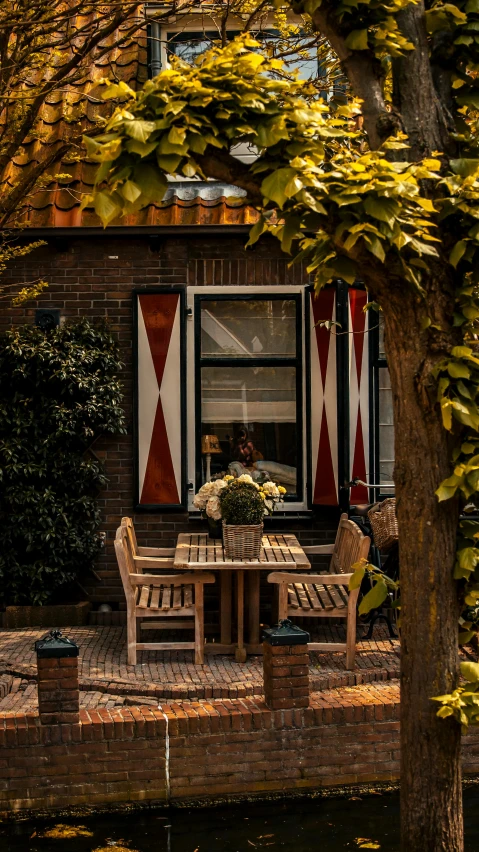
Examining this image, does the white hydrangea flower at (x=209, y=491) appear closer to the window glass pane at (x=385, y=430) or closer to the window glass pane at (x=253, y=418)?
the window glass pane at (x=253, y=418)

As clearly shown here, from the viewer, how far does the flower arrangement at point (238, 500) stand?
7867 mm

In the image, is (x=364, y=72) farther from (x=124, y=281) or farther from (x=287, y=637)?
(x=124, y=281)

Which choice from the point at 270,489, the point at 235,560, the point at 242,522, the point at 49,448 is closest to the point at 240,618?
the point at 235,560

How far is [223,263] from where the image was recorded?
980 cm

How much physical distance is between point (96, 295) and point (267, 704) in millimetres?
4679

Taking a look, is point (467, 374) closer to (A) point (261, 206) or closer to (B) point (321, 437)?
(A) point (261, 206)

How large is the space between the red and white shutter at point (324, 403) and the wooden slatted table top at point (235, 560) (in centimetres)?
61

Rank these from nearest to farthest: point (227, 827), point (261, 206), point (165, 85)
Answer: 1. point (165, 85)
2. point (261, 206)
3. point (227, 827)

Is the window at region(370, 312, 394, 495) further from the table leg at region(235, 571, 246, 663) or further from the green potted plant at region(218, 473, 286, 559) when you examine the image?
the table leg at region(235, 571, 246, 663)

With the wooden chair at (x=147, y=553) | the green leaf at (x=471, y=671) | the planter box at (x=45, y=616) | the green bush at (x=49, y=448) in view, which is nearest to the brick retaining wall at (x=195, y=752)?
the wooden chair at (x=147, y=553)

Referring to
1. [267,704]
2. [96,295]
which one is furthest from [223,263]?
[267,704]

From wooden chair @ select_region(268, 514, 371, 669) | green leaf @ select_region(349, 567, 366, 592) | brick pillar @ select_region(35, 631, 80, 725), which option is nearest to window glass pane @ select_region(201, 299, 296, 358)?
wooden chair @ select_region(268, 514, 371, 669)

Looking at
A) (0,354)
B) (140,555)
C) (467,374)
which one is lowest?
(140,555)

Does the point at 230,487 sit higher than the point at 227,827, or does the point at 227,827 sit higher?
the point at 230,487
